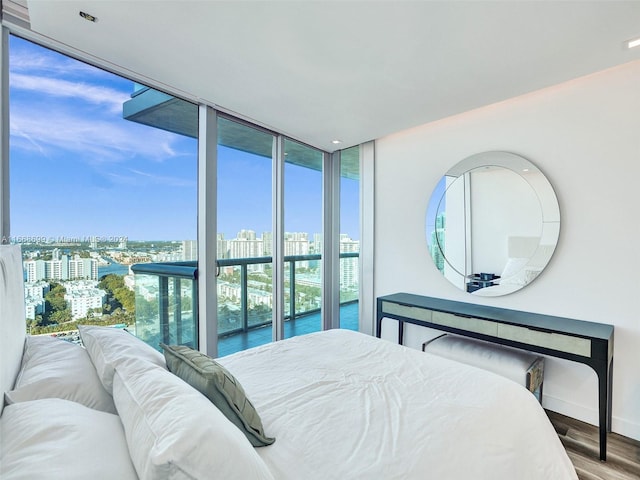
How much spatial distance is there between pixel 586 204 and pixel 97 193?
3.60 m

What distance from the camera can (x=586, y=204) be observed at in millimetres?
2295

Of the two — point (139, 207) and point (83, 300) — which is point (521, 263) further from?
point (83, 300)

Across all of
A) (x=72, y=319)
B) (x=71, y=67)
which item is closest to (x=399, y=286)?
(x=72, y=319)

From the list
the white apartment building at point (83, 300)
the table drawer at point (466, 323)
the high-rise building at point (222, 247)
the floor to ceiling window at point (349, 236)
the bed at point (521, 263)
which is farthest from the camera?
the floor to ceiling window at point (349, 236)

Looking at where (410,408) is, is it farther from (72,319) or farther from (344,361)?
(72,319)

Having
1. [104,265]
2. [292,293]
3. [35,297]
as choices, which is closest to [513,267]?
[292,293]

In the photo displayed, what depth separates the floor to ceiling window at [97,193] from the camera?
1922 mm

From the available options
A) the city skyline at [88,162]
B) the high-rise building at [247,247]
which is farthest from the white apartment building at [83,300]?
the high-rise building at [247,247]

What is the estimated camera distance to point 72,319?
2.08 meters

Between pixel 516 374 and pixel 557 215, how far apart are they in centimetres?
126

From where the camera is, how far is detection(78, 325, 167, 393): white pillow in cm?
108

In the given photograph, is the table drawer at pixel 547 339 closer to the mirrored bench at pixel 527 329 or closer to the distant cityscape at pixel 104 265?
the mirrored bench at pixel 527 329

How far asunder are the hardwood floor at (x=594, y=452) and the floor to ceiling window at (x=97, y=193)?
3068mm

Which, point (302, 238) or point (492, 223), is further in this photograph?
point (302, 238)
